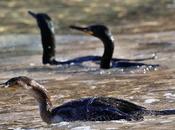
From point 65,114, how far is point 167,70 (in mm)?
4699

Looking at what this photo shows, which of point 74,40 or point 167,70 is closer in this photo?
point 167,70

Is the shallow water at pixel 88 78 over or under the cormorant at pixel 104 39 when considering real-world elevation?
under

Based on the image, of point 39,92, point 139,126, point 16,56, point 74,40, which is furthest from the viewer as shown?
point 74,40

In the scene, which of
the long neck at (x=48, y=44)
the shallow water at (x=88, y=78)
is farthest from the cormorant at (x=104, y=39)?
the long neck at (x=48, y=44)

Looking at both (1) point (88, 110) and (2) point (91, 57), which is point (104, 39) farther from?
(1) point (88, 110)

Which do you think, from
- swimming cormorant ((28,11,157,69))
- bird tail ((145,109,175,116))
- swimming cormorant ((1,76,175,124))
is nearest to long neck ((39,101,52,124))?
swimming cormorant ((1,76,175,124))

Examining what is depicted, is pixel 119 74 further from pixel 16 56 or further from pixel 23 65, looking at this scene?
pixel 16 56

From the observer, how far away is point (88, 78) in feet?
42.3

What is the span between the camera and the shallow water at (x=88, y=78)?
9141 millimetres

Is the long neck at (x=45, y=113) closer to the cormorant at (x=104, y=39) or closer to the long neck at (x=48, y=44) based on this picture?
the cormorant at (x=104, y=39)

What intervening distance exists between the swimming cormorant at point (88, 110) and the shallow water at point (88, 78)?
0.08 meters

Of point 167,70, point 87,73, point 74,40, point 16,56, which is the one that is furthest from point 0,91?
point 74,40

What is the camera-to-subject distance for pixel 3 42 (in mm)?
20734

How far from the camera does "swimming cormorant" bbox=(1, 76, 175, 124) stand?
→ 344 inches
